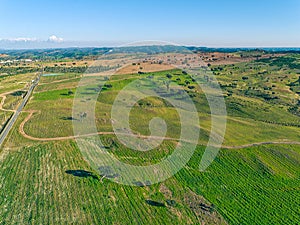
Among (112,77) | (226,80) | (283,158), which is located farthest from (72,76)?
(283,158)

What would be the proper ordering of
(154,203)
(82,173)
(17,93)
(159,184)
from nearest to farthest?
(154,203), (159,184), (82,173), (17,93)

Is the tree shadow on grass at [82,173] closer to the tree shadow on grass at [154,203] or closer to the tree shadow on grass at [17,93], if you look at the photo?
the tree shadow on grass at [154,203]

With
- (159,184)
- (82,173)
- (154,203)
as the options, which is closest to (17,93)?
(82,173)

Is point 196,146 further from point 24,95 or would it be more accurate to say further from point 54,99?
Result: point 24,95

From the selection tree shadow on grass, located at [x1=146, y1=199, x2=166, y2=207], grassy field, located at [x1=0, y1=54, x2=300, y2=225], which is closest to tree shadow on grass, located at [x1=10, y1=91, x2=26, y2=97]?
grassy field, located at [x1=0, y1=54, x2=300, y2=225]

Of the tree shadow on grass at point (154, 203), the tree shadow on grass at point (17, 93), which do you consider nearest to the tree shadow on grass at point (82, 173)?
the tree shadow on grass at point (154, 203)

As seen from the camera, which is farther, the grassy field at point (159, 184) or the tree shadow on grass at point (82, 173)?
the tree shadow on grass at point (82, 173)

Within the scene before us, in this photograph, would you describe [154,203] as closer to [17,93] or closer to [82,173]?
[82,173]

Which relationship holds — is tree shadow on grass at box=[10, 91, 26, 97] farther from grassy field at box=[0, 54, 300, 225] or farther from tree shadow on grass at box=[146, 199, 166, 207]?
tree shadow on grass at box=[146, 199, 166, 207]
